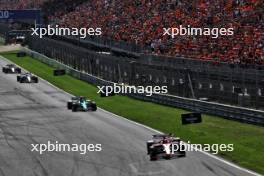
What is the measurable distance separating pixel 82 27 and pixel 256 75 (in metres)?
44.9

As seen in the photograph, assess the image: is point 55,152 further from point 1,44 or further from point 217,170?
point 1,44

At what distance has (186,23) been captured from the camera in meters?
45.4

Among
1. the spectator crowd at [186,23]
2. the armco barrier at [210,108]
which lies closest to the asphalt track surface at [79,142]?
the armco barrier at [210,108]

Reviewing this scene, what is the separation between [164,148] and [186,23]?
25.2 m

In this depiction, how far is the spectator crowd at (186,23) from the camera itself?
34906 millimetres

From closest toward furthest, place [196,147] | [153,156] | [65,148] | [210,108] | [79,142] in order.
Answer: [153,156]
[196,147]
[65,148]
[79,142]
[210,108]

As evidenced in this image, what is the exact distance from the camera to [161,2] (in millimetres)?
53750

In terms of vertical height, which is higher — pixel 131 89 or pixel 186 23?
pixel 186 23

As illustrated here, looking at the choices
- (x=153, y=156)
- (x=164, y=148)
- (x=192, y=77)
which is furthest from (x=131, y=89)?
(x=153, y=156)

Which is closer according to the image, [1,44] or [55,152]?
[55,152]

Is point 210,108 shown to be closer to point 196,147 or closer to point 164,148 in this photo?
point 196,147

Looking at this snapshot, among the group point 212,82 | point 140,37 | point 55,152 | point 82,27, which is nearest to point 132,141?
point 55,152

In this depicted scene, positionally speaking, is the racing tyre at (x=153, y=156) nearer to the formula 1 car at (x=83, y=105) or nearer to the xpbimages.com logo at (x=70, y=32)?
the formula 1 car at (x=83, y=105)

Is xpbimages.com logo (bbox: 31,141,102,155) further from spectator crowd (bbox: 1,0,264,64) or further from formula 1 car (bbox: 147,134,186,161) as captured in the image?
spectator crowd (bbox: 1,0,264,64)
